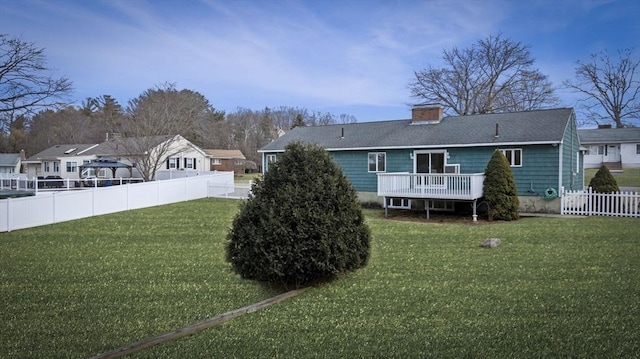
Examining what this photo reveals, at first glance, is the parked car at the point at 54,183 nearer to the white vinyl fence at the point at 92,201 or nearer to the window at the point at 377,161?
the white vinyl fence at the point at 92,201

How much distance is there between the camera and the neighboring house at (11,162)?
185 feet

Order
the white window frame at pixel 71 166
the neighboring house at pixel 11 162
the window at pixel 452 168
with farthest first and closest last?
the neighboring house at pixel 11 162, the white window frame at pixel 71 166, the window at pixel 452 168

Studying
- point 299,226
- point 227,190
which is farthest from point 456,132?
point 299,226

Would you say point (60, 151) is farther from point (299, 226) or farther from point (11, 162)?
point (299, 226)

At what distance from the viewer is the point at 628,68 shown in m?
41.2

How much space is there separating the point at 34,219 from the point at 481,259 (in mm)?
15229

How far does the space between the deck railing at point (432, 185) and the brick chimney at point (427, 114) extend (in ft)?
17.0

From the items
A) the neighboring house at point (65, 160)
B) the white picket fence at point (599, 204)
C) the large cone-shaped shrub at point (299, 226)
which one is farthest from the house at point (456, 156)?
the neighboring house at point (65, 160)

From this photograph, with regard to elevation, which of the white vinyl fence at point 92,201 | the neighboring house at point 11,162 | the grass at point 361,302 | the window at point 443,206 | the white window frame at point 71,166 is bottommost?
the grass at point 361,302

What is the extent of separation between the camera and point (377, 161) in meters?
21.8

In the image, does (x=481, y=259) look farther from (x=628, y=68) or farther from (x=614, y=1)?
(x=628, y=68)

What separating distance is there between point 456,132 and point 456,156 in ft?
4.56

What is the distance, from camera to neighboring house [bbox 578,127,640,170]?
135 feet

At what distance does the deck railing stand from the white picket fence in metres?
3.38
